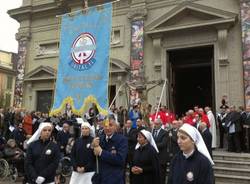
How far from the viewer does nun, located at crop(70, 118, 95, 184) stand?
6539 mm

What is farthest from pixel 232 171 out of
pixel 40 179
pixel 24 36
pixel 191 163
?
pixel 24 36

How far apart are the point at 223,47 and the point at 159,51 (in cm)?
371

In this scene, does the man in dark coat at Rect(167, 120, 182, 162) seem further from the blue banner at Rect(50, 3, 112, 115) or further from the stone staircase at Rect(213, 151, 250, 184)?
the blue banner at Rect(50, 3, 112, 115)

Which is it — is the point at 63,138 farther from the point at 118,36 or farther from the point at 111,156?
the point at 118,36

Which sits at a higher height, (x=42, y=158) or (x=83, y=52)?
(x=83, y=52)

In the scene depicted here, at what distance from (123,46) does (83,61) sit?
13.5 metres

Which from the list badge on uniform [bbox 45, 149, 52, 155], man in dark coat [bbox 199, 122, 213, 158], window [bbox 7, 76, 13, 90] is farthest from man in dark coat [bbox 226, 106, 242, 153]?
window [bbox 7, 76, 13, 90]

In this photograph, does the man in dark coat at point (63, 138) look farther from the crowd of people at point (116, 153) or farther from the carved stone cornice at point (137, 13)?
the carved stone cornice at point (137, 13)

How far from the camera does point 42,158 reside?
580 centimetres

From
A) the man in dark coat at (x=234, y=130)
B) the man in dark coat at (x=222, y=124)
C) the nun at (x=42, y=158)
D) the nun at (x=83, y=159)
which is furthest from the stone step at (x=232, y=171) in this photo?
the nun at (x=42, y=158)

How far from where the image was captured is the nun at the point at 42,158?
Result: 5727 millimetres

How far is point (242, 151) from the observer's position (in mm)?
13359

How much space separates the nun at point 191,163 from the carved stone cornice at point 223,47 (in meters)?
13.8

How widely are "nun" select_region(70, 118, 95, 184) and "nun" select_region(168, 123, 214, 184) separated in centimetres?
274
